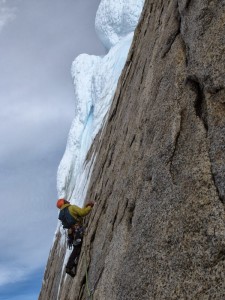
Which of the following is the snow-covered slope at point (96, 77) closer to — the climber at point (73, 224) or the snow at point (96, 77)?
the snow at point (96, 77)

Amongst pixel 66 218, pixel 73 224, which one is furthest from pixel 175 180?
pixel 73 224

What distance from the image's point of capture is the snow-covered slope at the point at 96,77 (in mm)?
22625

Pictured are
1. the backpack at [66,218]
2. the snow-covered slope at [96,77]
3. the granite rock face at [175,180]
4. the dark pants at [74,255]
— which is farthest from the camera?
the snow-covered slope at [96,77]

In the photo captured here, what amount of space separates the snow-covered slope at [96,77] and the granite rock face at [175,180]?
14629 mm

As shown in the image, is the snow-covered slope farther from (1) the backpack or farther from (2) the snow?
(1) the backpack

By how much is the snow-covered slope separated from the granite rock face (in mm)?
14629

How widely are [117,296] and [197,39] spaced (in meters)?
3.76

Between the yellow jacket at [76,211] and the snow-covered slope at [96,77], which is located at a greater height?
the snow-covered slope at [96,77]

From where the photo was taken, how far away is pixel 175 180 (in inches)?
204

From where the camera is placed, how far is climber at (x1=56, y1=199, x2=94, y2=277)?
379 inches

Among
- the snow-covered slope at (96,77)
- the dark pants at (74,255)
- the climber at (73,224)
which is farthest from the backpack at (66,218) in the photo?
the snow-covered slope at (96,77)

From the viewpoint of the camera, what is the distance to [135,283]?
17.9ft

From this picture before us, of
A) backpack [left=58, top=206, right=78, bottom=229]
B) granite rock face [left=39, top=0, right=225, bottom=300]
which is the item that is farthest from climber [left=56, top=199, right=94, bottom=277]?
granite rock face [left=39, top=0, right=225, bottom=300]

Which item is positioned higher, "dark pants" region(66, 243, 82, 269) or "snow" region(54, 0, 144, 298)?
"snow" region(54, 0, 144, 298)
